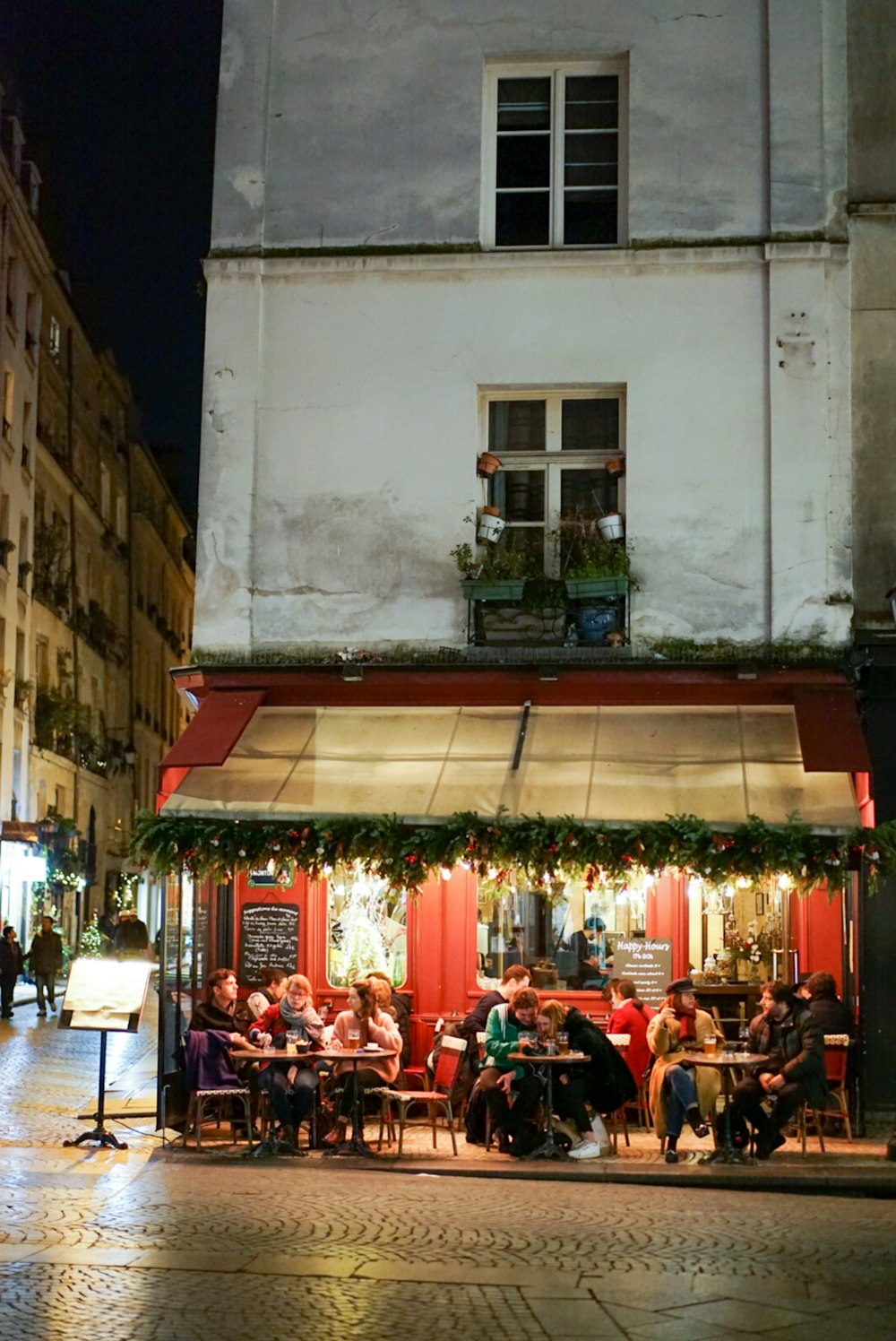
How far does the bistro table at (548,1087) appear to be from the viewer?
13.8 m

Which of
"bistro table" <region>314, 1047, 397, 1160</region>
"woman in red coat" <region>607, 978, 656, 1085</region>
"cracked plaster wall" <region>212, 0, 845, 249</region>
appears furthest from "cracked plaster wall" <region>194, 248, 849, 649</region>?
"bistro table" <region>314, 1047, 397, 1160</region>

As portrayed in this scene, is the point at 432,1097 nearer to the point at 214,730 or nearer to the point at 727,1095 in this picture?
the point at 727,1095

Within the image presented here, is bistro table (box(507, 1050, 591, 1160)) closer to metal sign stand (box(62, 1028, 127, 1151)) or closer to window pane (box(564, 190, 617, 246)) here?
metal sign stand (box(62, 1028, 127, 1151))

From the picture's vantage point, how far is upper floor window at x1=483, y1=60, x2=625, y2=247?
17.0 meters

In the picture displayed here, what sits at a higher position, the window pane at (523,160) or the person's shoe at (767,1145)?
the window pane at (523,160)

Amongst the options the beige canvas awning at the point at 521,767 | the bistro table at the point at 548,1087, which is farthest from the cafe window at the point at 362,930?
the bistro table at the point at 548,1087

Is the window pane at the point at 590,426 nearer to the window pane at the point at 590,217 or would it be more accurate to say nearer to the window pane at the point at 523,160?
the window pane at the point at 590,217

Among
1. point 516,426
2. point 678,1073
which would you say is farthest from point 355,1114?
point 516,426

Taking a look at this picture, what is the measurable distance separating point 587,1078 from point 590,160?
8.81 m

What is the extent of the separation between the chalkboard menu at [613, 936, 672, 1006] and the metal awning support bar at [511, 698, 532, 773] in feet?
8.85

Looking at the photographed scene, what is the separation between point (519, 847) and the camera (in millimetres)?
13898

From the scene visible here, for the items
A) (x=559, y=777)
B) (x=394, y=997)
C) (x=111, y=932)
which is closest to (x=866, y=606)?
(x=559, y=777)

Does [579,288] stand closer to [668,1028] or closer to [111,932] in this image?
[668,1028]

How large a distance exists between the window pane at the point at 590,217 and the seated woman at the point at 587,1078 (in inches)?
291
